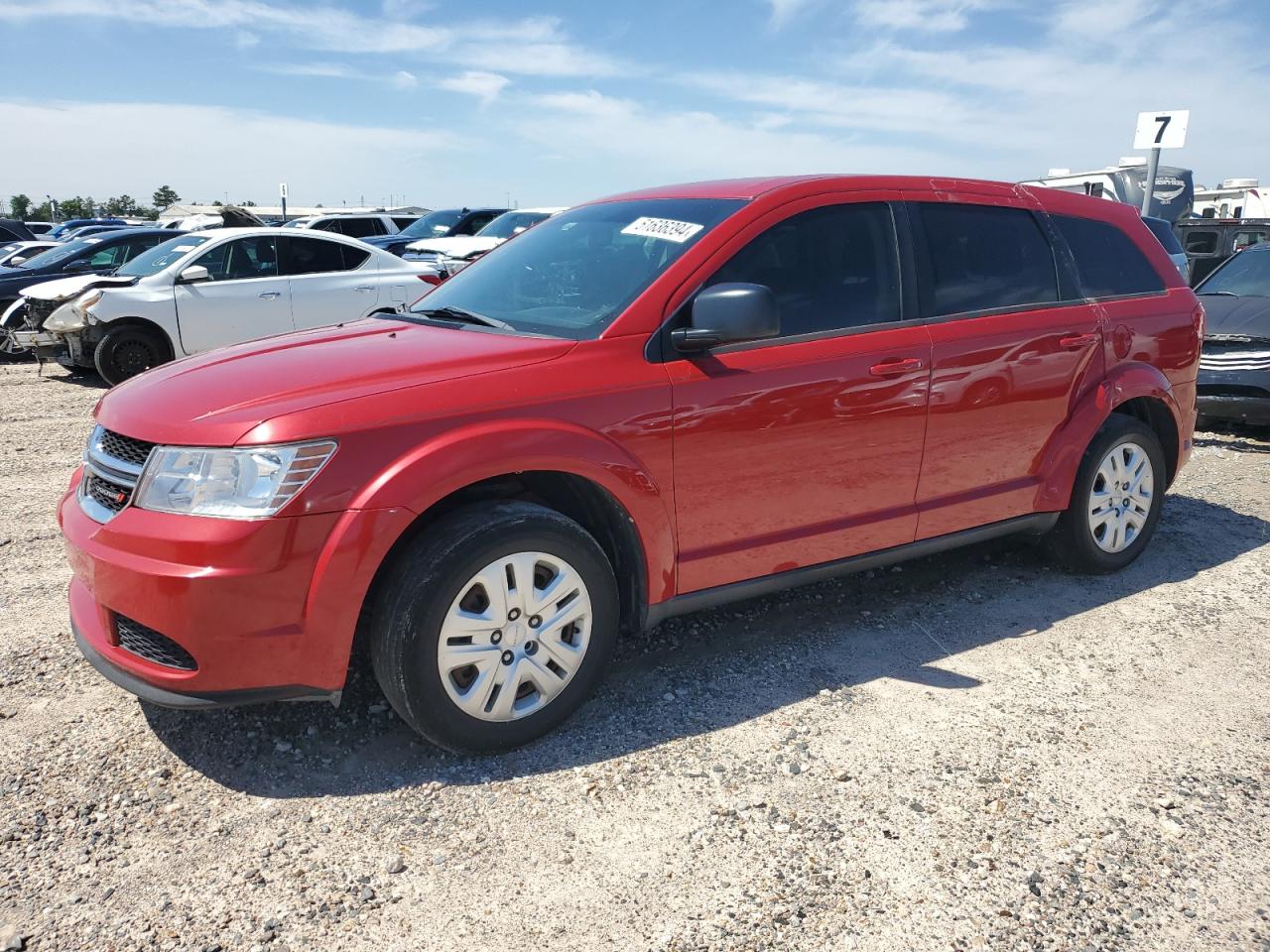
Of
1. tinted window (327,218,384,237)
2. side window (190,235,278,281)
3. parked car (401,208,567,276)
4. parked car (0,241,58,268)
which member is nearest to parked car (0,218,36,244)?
parked car (0,241,58,268)

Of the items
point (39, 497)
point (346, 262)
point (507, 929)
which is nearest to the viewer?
point (507, 929)

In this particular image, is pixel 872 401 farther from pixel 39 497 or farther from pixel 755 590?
pixel 39 497

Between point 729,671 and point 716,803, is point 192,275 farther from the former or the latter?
point 716,803

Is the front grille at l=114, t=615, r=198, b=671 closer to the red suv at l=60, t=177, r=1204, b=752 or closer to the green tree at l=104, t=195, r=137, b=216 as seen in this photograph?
the red suv at l=60, t=177, r=1204, b=752

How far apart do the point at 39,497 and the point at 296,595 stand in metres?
4.05

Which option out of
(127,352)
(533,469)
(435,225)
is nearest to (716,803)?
(533,469)

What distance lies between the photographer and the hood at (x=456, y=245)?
14383 mm

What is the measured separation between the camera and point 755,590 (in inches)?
140

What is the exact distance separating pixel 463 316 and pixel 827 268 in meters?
1.37

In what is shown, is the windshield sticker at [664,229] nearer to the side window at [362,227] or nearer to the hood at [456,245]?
the hood at [456,245]

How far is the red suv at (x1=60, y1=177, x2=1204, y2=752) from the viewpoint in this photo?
105 inches

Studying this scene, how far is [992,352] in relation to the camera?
156 inches

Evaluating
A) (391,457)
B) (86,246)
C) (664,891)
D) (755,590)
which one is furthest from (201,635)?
(86,246)

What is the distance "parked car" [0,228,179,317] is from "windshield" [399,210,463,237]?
16.5ft
